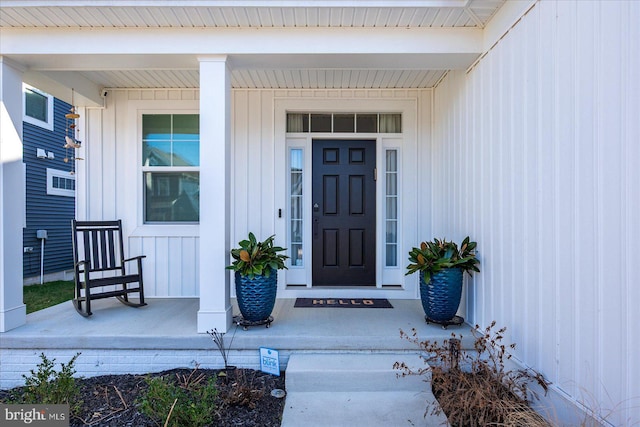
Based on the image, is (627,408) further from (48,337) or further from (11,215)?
(11,215)

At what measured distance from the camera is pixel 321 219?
4230 mm

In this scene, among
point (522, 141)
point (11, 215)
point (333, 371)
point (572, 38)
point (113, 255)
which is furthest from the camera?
point (113, 255)

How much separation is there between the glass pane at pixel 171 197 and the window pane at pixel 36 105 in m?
4.27

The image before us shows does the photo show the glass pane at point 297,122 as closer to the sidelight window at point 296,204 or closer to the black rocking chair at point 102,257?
the sidelight window at point 296,204

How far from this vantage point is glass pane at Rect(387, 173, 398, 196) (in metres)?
4.23

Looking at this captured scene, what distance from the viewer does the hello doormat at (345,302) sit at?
12.1ft

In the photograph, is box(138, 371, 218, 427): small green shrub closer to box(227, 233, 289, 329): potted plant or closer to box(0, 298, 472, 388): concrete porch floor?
box(0, 298, 472, 388): concrete porch floor

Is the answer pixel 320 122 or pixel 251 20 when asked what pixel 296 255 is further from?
pixel 251 20

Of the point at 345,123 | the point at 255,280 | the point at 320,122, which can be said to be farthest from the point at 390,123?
the point at 255,280

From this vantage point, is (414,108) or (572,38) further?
(414,108)

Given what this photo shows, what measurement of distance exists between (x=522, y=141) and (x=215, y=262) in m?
2.40

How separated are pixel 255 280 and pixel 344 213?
1.68 meters

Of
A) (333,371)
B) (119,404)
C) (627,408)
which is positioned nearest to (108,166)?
(119,404)

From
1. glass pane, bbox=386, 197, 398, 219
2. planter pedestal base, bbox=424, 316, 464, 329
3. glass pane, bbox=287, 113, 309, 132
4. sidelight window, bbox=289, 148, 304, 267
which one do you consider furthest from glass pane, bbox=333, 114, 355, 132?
planter pedestal base, bbox=424, 316, 464, 329
